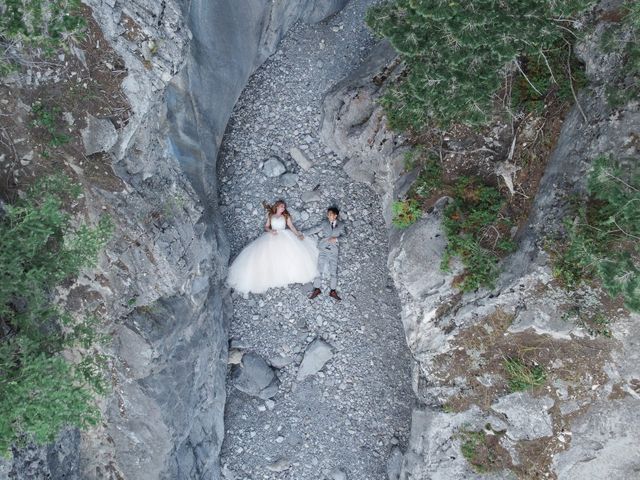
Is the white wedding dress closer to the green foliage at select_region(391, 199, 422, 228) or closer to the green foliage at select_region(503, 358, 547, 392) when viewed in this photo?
the green foliage at select_region(391, 199, 422, 228)

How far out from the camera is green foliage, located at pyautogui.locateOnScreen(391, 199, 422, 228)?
9.92 metres

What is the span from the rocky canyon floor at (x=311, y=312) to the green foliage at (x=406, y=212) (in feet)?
5.78

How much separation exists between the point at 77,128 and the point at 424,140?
6.41 metres

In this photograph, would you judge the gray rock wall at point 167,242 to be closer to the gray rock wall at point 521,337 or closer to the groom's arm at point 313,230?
the groom's arm at point 313,230

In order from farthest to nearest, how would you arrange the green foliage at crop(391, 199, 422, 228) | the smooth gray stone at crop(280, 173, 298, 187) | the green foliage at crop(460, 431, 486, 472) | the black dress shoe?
the smooth gray stone at crop(280, 173, 298, 187) < the black dress shoe < the green foliage at crop(391, 199, 422, 228) < the green foliage at crop(460, 431, 486, 472)

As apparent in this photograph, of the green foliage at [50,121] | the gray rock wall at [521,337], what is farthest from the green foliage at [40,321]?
the gray rock wall at [521,337]

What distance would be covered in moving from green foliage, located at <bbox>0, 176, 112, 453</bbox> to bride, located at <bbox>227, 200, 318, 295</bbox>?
13.1ft

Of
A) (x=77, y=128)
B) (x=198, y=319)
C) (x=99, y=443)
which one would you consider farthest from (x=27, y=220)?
(x=99, y=443)

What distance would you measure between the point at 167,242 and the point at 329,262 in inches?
162

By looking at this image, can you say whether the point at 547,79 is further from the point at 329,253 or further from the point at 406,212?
the point at 329,253

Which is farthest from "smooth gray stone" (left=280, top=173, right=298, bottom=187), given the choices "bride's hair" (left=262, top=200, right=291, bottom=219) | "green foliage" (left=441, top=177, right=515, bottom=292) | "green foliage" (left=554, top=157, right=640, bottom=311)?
"green foliage" (left=554, top=157, right=640, bottom=311)

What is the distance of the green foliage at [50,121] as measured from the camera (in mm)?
7895

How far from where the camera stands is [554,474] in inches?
351

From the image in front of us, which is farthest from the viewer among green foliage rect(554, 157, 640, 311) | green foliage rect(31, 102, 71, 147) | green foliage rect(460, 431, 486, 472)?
green foliage rect(460, 431, 486, 472)
